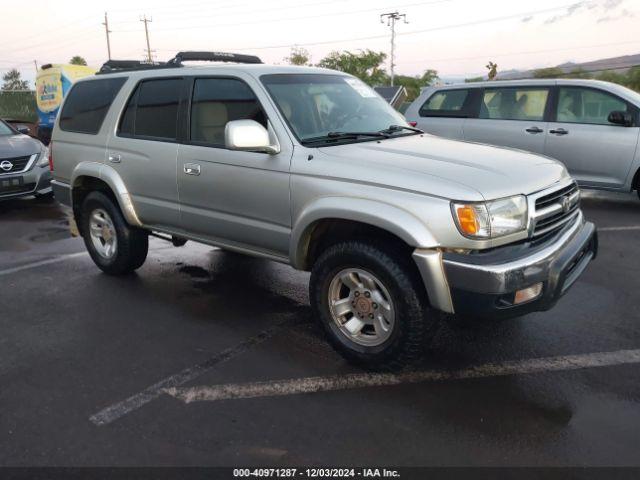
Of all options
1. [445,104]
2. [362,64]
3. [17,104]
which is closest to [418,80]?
[362,64]

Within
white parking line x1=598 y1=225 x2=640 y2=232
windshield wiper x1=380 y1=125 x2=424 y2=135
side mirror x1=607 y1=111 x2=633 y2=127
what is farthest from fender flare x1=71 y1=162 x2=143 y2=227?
side mirror x1=607 y1=111 x2=633 y2=127

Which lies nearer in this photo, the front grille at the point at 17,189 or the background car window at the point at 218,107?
the background car window at the point at 218,107

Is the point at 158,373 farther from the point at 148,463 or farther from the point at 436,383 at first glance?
the point at 436,383

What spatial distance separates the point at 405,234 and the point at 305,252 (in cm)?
88

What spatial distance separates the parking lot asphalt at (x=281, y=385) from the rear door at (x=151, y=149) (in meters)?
0.80

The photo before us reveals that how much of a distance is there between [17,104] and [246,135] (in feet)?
106

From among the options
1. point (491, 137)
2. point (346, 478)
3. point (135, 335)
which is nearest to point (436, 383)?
point (346, 478)

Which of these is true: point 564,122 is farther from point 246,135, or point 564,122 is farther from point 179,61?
point 246,135

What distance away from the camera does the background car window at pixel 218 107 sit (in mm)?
4004

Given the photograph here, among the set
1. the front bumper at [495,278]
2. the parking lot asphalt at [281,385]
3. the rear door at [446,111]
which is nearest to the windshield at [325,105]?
the front bumper at [495,278]

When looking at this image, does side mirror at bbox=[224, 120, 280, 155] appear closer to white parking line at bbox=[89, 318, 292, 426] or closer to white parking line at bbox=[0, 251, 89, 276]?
white parking line at bbox=[89, 318, 292, 426]

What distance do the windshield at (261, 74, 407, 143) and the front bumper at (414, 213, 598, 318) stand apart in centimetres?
133

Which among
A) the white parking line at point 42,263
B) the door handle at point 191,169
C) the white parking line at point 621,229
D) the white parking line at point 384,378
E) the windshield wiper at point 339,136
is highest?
the windshield wiper at point 339,136

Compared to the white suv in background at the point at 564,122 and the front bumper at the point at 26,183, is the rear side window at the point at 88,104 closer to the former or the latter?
the front bumper at the point at 26,183
